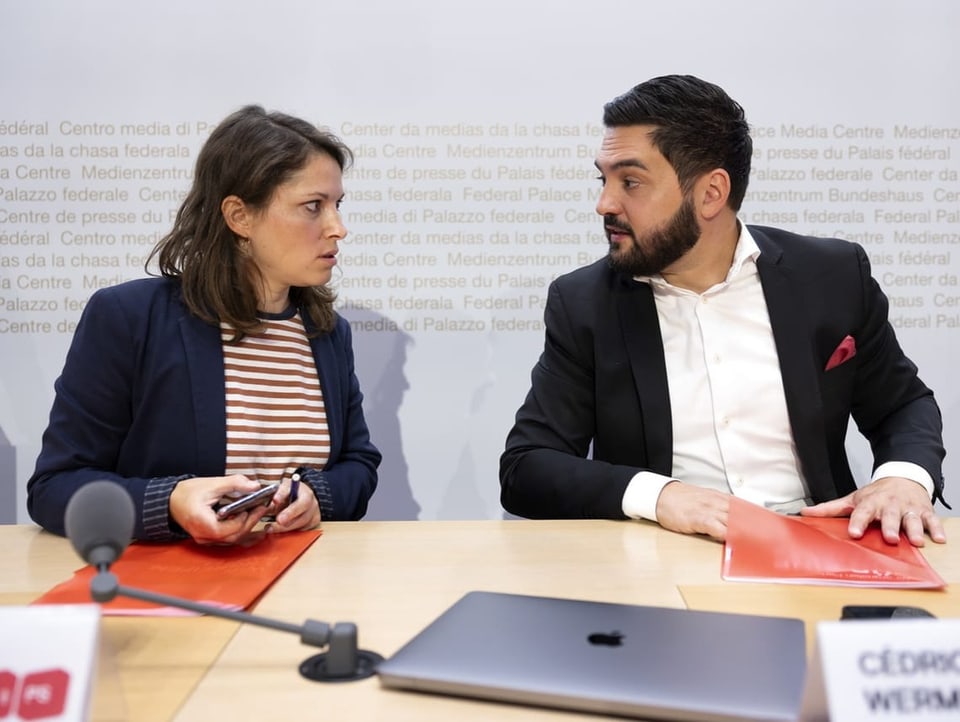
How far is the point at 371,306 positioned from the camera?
96.9 inches

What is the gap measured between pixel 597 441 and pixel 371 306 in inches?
35.9

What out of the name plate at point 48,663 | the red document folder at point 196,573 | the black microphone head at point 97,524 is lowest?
the red document folder at point 196,573

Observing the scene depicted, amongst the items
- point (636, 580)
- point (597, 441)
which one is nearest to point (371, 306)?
point (597, 441)

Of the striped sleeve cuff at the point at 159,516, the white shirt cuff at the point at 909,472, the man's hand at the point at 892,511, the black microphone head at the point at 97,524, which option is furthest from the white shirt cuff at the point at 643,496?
the black microphone head at the point at 97,524

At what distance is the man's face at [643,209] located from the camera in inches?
72.2

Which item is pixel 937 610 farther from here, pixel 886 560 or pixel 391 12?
pixel 391 12

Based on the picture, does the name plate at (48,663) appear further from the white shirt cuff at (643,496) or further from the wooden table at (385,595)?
the white shirt cuff at (643,496)

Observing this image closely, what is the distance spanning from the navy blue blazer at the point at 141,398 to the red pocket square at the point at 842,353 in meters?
1.03

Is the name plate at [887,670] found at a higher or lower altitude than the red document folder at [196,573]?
higher

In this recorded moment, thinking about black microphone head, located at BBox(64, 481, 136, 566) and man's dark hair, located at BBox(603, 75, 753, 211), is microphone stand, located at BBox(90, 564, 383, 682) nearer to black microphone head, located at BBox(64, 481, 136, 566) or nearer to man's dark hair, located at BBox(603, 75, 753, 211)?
black microphone head, located at BBox(64, 481, 136, 566)

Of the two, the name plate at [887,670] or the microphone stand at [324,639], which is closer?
the name plate at [887,670]

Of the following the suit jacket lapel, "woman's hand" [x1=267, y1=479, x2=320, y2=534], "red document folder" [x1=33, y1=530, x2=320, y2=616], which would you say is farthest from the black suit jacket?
Answer: "red document folder" [x1=33, y1=530, x2=320, y2=616]

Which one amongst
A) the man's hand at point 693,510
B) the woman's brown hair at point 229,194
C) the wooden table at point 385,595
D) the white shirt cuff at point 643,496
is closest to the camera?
the wooden table at point 385,595

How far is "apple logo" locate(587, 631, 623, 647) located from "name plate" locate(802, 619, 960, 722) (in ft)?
0.72
